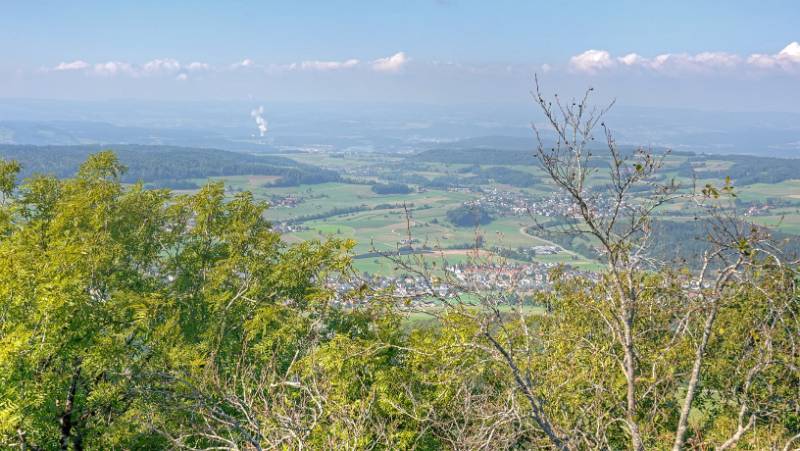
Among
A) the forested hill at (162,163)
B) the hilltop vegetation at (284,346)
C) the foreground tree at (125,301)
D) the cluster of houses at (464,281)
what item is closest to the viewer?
the cluster of houses at (464,281)

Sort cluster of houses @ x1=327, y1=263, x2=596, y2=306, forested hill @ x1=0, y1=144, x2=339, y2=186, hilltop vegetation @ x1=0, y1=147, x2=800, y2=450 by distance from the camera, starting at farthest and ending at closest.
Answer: forested hill @ x1=0, y1=144, x2=339, y2=186 → hilltop vegetation @ x1=0, y1=147, x2=800, y2=450 → cluster of houses @ x1=327, y1=263, x2=596, y2=306

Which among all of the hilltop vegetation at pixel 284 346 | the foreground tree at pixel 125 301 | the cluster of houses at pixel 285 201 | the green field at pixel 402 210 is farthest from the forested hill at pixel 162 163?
the hilltop vegetation at pixel 284 346

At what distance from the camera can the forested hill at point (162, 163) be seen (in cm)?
12575

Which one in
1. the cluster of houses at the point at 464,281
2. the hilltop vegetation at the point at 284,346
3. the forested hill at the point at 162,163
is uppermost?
the cluster of houses at the point at 464,281

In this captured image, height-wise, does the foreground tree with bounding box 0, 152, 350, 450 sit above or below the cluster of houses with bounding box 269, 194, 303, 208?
above

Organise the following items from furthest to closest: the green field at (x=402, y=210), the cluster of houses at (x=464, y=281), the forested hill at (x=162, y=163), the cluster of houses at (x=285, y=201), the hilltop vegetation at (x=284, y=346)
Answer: the forested hill at (x=162, y=163) → the cluster of houses at (x=285, y=201) → the green field at (x=402, y=210) → the hilltop vegetation at (x=284, y=346) → the cluster of houses at (x=464, y=281)

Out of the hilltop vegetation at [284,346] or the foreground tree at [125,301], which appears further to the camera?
the foreground tree at [125,301]

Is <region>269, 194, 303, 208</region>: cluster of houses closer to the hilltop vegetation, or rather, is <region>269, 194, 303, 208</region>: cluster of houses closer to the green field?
the green field

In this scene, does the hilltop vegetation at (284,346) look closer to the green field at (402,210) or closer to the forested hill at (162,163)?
the green field at (402,210)

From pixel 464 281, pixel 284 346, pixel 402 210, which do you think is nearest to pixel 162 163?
pixel 402 210

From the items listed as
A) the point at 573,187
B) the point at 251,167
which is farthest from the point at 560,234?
the point at 251,167

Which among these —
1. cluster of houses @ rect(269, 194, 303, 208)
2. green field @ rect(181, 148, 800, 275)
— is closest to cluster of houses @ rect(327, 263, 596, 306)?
green field @ rect(181, 148, 800, 275)

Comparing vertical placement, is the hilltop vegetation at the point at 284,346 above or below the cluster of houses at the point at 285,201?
above

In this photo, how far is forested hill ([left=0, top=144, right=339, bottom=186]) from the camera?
12575cm
